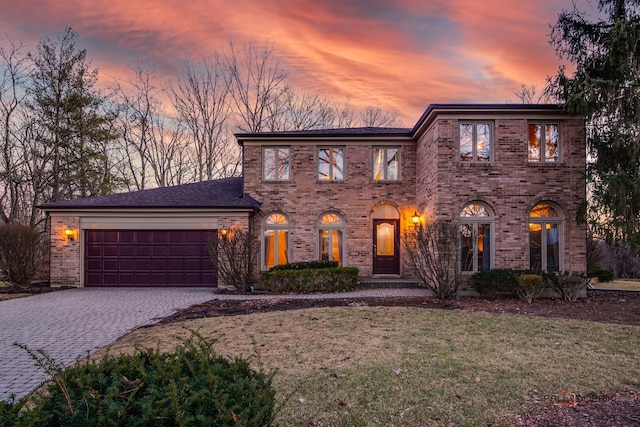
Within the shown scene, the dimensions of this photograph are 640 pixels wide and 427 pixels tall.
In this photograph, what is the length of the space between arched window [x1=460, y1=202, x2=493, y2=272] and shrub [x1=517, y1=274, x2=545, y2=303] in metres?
1.56

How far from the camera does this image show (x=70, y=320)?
869cm

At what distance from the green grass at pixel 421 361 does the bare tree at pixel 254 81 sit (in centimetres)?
2055

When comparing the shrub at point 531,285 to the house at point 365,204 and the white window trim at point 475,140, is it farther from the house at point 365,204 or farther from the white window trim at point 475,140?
the white window trim at point 475,140

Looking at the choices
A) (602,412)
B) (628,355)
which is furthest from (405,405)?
A: (628,355)

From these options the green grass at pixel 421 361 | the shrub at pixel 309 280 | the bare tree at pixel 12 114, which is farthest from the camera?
the bare tree at pixel 12 114

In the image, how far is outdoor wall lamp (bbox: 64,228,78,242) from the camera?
14820 millimetres

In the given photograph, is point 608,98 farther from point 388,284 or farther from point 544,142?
point 388,284

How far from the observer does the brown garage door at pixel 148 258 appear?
14945 mm

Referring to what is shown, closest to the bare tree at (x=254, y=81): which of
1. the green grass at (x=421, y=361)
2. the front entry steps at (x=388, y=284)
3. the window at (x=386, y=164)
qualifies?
the window at (x=386, y=164)

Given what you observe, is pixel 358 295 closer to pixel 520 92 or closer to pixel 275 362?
pixel 275 362

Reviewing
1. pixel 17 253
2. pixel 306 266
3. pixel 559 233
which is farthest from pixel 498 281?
pixel 17 253

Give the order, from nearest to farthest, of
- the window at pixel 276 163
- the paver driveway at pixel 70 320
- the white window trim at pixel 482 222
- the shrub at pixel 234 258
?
1. the paver driveway at pixel 70 320
2. the white window trim at pixel 482 222
3. the shrub at pixel 234 258
4. the window at pixel 276 163

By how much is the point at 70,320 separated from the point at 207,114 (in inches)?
820

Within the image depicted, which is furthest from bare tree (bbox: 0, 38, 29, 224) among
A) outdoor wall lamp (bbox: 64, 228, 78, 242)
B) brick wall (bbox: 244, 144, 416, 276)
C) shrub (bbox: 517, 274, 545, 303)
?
shrub (bbox: 517, 274, 545, 303)
